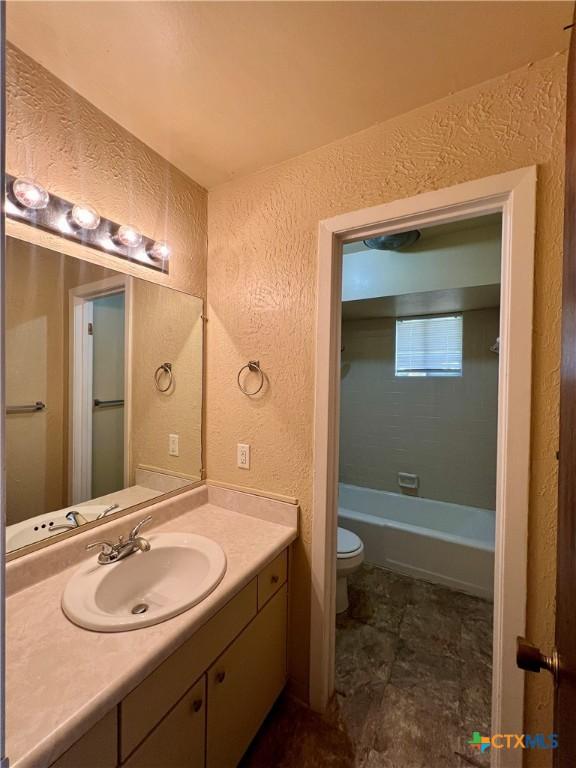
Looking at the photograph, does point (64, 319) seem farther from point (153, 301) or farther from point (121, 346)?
point (153, 301)

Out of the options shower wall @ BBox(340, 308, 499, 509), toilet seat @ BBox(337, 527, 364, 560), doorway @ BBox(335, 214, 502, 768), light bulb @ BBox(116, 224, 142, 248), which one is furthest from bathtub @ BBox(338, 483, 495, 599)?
light bulb @ BBox(116, 224, 142, 248)

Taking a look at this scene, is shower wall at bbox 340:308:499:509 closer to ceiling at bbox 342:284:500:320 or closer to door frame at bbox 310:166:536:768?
ceiling at bbox 342:284:500:320

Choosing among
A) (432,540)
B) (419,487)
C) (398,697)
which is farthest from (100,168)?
(419,487)

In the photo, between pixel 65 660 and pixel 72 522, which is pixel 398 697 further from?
pixel 72 522

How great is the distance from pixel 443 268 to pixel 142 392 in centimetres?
204

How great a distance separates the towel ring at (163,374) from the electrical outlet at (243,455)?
0.44m

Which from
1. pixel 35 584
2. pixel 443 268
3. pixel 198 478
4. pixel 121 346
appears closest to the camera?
pixel 35 584

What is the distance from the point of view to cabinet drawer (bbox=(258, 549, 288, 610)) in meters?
1.11

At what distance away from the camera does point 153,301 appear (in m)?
1.33

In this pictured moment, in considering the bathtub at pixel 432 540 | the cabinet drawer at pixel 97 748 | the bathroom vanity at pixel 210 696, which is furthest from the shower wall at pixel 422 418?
the cabinet drawer at pixel 97 748

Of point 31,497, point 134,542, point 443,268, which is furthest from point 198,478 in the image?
point 443,268

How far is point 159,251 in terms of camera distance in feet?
4.33

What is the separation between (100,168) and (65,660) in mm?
1483

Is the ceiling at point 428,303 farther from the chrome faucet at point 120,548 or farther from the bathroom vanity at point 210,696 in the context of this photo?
the chrome faucet at point 120,548
